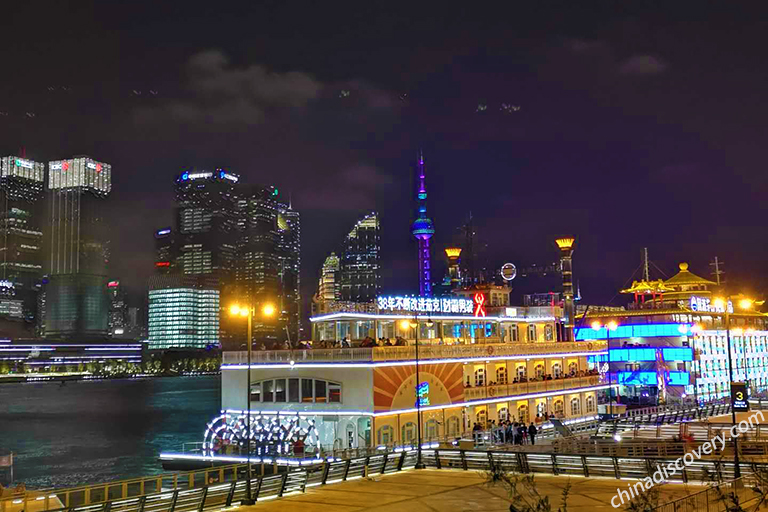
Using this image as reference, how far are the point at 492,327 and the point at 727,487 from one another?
3530cm

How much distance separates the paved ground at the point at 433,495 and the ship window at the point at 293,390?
12843mm

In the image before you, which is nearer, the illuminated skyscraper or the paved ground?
the paved ground

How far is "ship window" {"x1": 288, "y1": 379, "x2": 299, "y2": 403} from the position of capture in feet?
146

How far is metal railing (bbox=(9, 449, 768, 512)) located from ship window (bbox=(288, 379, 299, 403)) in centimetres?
974

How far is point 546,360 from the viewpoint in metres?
62.1

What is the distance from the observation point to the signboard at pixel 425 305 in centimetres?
5059

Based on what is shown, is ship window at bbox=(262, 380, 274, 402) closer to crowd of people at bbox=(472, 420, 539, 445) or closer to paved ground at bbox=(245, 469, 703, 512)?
crowd of people at bbox=(472, 420, 539, 445)

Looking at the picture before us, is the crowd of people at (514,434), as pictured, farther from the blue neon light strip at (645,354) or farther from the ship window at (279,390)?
the blue neon light strip at (645,354)

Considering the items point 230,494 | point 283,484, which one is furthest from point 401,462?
point 230,494

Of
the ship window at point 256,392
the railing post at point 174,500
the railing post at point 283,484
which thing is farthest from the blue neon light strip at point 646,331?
the railing post at point 174,500

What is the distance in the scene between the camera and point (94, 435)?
336ft

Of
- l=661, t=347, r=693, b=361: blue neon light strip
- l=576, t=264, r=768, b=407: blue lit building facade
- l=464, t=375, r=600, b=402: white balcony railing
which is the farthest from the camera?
l=576, t=264, r=768, b=407: blue lit building facade

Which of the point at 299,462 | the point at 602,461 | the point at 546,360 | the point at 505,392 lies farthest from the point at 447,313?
the point at 602,461

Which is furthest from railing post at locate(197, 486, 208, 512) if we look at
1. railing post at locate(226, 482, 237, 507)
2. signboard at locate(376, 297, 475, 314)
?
signboard at locate(376, 297, 475, 314)
